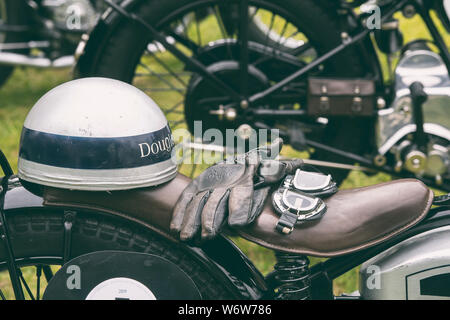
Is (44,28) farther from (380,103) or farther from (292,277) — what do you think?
(292,277)

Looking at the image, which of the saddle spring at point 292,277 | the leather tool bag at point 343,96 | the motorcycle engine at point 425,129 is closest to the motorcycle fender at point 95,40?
the leather tool bag at point 343,96

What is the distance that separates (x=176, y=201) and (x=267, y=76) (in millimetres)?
1327

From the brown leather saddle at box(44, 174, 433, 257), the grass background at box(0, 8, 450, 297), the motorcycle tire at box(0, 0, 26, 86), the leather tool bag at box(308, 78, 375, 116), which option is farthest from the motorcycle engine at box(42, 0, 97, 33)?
the brown leather saddle at box(44, 174, 433, 257)

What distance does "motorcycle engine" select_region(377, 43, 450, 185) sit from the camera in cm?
280

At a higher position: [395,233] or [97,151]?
[97,151]

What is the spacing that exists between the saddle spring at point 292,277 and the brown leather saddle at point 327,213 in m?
0.11

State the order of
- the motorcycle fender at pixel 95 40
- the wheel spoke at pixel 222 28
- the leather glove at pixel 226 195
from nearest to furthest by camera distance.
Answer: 1. the leather glove at pixel 226 195
2. the motorcycle fender at pixel 95 40
3. the wheel spoke at pixel 222 28

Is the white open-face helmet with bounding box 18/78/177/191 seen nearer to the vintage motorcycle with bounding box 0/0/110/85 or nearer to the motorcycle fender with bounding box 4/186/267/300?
the motorcycle fender with bounding box 4/186/267/300

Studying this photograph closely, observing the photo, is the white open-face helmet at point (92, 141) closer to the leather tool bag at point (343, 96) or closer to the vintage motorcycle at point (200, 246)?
the vintage motorcycle at point (200, 246)

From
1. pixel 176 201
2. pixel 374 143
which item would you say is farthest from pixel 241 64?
pixel 176 201

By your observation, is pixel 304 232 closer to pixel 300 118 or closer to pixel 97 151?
pixel 97 151

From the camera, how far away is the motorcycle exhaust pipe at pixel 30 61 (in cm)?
479

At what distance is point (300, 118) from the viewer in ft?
9.43

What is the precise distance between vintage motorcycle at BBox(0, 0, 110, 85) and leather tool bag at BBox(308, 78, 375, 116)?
8.48ft
